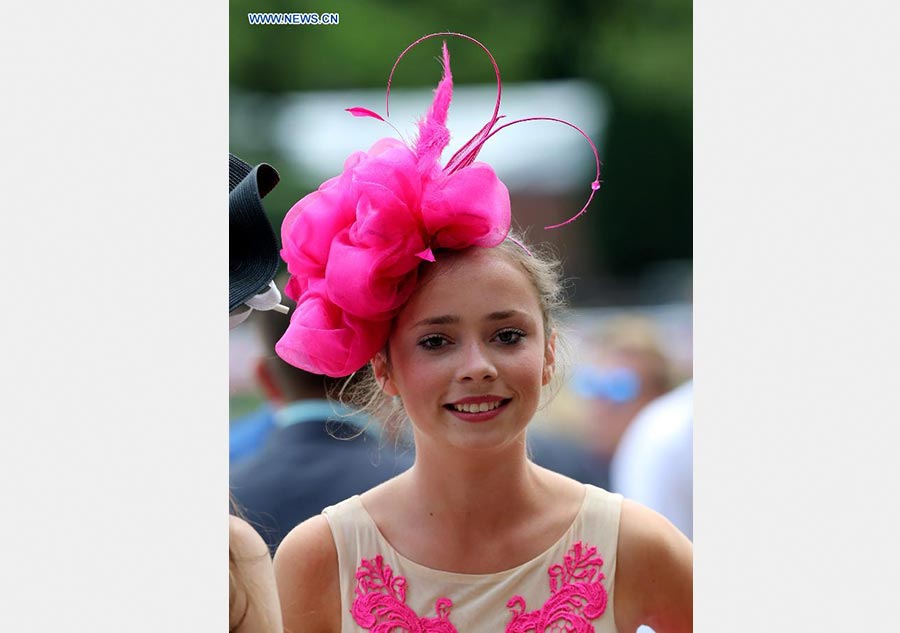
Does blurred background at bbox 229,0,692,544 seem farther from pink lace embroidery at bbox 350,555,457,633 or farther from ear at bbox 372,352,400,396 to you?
pink lace embroidery at bbox 350,555,457,633

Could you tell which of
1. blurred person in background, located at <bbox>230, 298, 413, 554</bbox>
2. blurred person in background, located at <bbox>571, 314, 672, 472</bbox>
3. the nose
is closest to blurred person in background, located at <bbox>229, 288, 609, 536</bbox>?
blurred person in background, located at <bbox>230, 298, 413, 554</bbox>

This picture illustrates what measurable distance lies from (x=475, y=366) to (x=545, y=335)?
0.24 m

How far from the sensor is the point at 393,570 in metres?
2.42

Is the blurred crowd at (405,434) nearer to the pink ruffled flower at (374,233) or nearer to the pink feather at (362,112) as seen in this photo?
the pink ruffled flower at (374,233)

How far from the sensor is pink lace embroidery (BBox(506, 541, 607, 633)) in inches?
93.7

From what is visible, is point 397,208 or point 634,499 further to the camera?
point 634,499

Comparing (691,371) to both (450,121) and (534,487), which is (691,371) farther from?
(450,121)

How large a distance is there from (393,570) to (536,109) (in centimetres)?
102

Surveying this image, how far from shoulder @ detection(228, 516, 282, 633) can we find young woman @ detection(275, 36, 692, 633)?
75 mm

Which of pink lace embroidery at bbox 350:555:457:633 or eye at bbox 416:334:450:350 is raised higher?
eye at bbox 416:334:450:350

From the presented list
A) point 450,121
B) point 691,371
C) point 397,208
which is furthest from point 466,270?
point 691,371

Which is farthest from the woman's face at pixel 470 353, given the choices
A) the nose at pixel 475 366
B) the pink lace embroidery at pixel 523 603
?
the pink lace embroidery at pixel 523 603

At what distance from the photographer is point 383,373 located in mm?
2438

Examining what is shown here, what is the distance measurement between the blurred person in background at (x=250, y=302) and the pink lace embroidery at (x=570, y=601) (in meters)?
0.50
